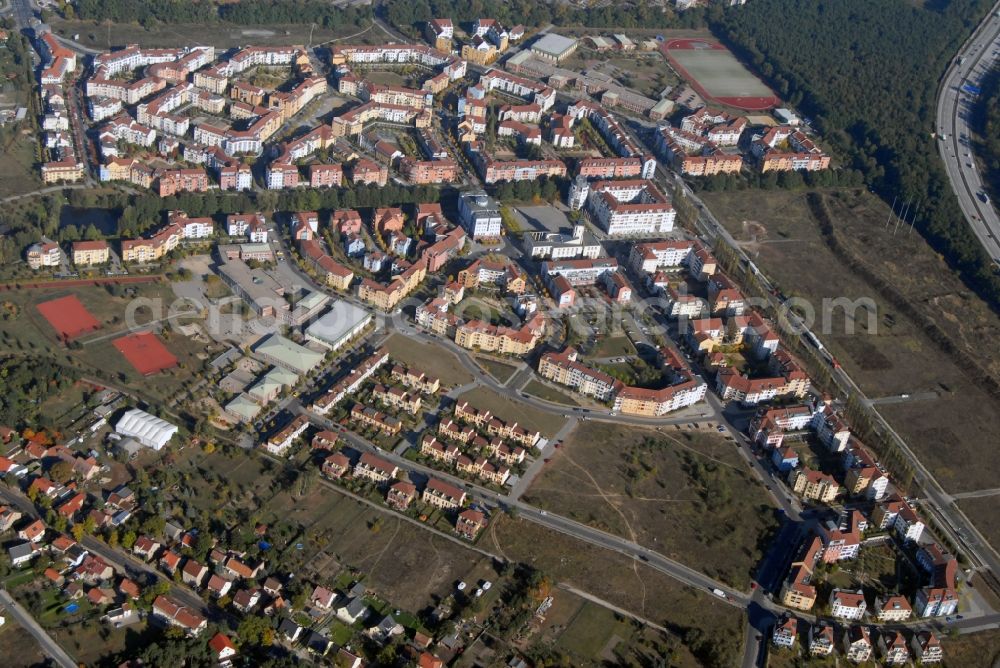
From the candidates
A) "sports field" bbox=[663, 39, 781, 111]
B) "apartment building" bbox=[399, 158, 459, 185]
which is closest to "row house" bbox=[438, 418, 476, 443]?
"apartment building" bbox=[399, 158, 459, 185]

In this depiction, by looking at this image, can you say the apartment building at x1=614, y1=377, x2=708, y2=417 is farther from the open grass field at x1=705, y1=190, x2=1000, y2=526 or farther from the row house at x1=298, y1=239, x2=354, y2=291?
the row house at x1=298, y1=239, x2=354, y2=291

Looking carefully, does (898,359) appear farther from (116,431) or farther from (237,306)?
(116,431)

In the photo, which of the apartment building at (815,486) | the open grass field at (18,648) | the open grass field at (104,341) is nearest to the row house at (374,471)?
the open grass field at (104,341)

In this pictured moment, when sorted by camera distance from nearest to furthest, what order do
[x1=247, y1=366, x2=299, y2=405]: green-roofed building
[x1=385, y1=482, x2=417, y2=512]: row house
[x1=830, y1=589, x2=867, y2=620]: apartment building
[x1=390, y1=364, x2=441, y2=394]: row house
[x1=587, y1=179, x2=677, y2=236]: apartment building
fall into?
[x1=830, y1=589, x2=867, y2=620]: apartment building → [x1=385, y1=482, x2=417, y2=512]: row house → [x1=247, y1=366, x2=299, y2=405]: green-roofed building → [x1=390, y1=364, x2=441, y2=394]: row house → [x1=587, y1=179, x2=677, y2=236]: apartment building

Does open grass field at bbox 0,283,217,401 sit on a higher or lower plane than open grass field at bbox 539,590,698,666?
higher

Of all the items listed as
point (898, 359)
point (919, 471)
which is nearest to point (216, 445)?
point (919, 471)

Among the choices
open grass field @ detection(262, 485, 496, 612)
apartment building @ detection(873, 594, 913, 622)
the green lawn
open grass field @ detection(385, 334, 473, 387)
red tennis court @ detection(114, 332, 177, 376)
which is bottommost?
apartment building @ detection(873, 594, 913, 622)
